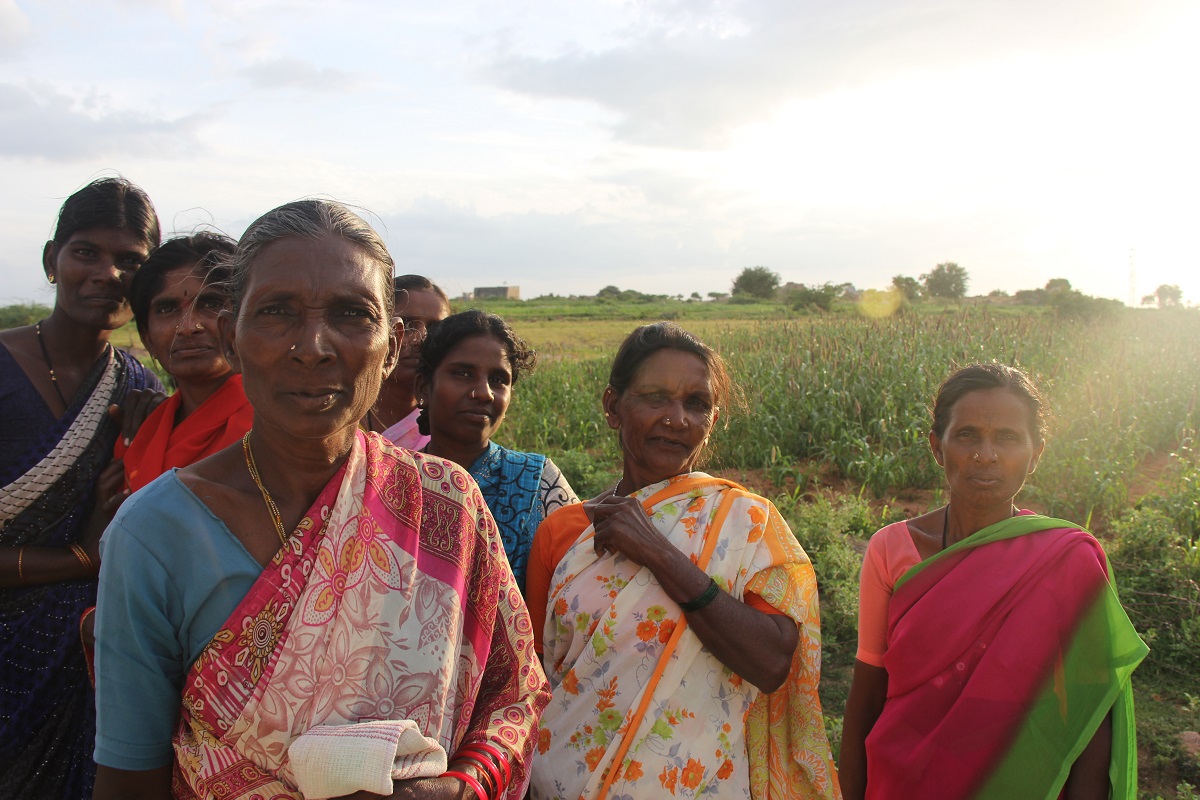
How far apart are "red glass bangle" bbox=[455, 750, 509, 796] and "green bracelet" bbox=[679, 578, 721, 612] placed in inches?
26.2

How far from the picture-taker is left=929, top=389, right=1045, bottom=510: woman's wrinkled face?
95.2 inches

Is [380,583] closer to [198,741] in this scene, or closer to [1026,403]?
[198,741]

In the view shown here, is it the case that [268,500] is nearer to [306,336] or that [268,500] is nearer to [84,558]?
[306,336]

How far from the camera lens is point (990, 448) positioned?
7.98ft

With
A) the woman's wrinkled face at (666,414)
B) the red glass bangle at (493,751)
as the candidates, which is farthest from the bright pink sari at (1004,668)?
the red glass bangle at (493,751)

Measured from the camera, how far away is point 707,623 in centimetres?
206

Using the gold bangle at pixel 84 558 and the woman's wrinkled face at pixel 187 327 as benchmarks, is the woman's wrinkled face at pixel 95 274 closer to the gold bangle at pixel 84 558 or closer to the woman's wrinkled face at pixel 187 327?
the woman's wrinkled face at pixel 187 327

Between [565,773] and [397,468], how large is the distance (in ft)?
3.18

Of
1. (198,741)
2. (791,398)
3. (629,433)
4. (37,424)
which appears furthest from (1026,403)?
(791,398)

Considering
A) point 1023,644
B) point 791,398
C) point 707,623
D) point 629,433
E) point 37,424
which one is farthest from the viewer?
point 791,398

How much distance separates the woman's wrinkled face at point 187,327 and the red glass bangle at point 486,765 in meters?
1.57

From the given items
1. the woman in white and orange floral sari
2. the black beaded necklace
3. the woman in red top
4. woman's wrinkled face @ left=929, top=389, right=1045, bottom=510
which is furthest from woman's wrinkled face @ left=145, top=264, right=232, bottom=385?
woman's wrinkled face @ left=929, top=389, right=1045, bottom=510

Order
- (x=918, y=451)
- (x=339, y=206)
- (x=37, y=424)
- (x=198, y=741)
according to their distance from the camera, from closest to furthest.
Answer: (x=198, y=741) → (x=339, y=206) → (x=37, y=424) → (x=918, y=451)

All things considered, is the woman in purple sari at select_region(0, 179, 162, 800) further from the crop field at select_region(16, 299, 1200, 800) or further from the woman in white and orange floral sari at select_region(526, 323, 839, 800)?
the crop field at select_region(16, 299, 1200, 800)
